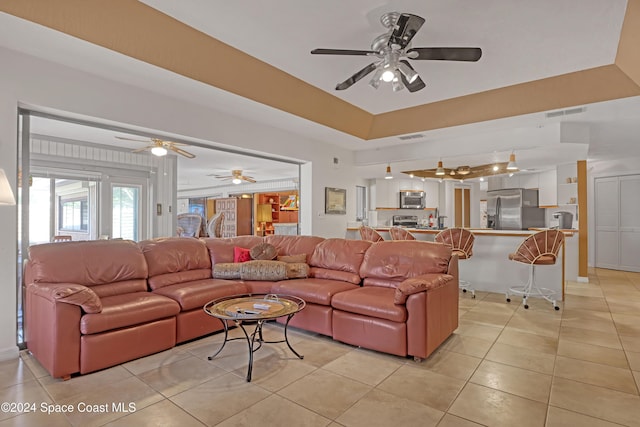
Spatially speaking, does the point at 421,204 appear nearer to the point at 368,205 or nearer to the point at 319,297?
the point at 368,205

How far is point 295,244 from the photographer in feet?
15.3

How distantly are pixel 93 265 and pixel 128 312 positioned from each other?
0.78 metres

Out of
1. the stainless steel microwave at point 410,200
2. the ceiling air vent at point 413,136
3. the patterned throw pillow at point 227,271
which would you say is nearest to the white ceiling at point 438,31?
the ceiling air vent at point 413,136

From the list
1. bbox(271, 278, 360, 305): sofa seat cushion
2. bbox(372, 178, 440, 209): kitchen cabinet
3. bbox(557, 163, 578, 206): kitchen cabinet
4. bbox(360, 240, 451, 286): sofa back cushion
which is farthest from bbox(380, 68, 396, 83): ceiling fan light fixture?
bbox(372, 178, 440, 209): kitchen cabinet

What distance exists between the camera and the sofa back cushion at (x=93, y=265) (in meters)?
2.96

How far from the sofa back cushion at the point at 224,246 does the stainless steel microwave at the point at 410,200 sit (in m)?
5.58

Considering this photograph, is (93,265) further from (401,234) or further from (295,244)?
(401,234)

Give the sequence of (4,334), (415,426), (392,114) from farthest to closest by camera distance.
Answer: (392,114) → (4,334) → (415,426)

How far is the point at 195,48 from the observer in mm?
3270

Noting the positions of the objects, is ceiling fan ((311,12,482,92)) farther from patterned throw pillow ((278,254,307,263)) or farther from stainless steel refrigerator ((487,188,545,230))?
stainless steel refrigerator ((487,188,545,230))

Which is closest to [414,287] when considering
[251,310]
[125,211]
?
[251,310]

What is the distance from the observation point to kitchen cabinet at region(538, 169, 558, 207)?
7.57 metres

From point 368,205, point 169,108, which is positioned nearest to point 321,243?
point 169,108

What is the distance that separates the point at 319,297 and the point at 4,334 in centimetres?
278
